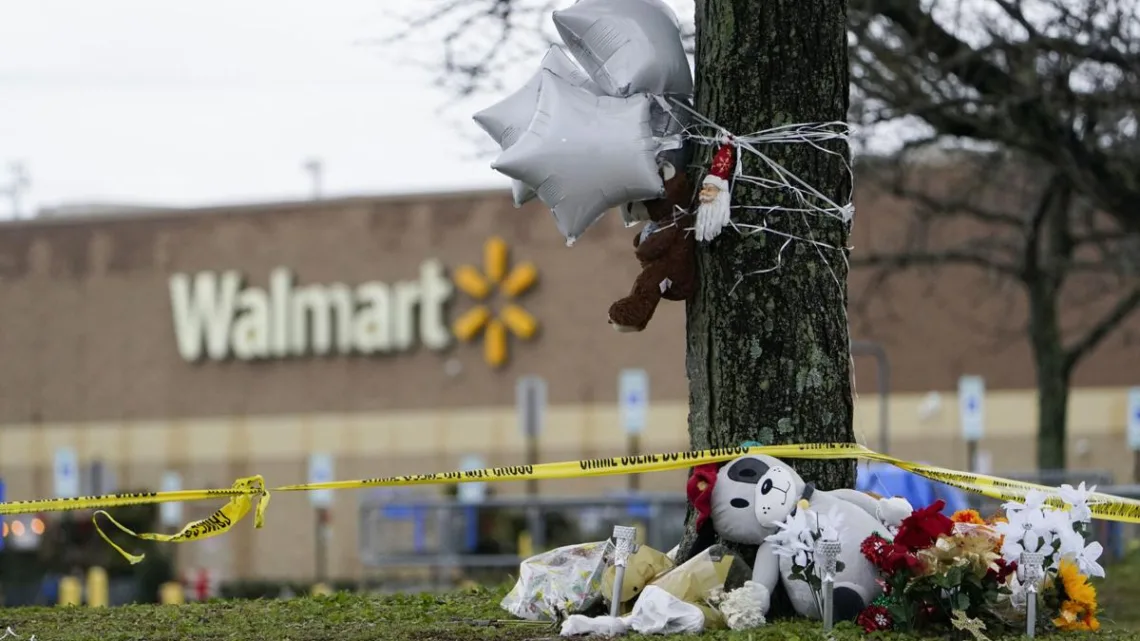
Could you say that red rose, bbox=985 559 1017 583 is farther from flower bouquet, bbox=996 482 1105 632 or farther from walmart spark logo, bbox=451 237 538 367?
walmart spark logo, bbox=451 237 538 367

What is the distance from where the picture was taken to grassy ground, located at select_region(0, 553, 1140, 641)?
606 cm

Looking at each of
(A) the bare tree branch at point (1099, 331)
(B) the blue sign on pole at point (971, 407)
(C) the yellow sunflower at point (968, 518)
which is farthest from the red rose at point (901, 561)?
(B) the blue sign on pole at point (971, 407)

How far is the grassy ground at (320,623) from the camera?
6062mm

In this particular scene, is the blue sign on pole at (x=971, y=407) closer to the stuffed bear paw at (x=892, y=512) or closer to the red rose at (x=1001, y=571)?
the stuffed bear paw at (x=892, y=512)

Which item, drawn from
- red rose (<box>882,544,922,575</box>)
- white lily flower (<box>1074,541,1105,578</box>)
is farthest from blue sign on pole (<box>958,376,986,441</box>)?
red rose (<box>882,544,922,575</box>)

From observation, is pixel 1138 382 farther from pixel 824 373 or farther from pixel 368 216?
pixel 824 373

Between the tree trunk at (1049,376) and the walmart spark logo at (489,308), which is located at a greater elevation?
the walmart spark logo at (489,308)

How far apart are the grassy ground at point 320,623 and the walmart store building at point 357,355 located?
1013 inches

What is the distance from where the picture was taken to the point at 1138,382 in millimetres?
32781

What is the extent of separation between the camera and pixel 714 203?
663 cm

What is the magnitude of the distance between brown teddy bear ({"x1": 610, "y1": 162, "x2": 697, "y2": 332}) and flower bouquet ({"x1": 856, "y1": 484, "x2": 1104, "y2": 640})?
1.40 m

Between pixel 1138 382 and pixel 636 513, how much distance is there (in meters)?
17.4

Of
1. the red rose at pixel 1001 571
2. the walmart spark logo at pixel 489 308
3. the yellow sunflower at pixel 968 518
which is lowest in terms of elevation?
the red rose at pixel 1001 571

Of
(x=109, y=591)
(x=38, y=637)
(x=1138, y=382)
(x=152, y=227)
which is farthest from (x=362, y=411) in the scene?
(x=38, y=637)
